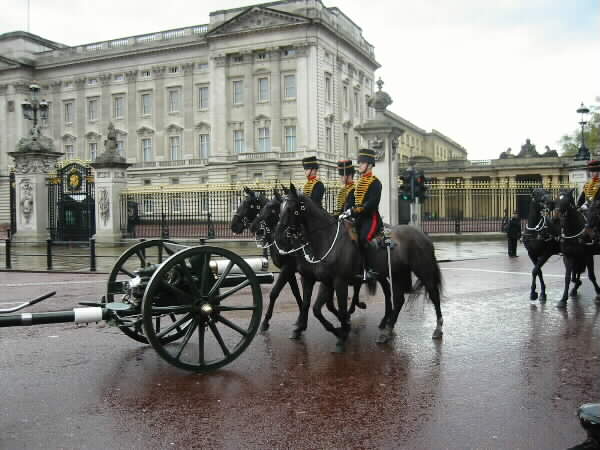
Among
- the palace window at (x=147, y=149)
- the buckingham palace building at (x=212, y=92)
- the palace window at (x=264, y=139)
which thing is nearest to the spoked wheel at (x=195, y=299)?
the buckingham palace building at (x=212, y=92)

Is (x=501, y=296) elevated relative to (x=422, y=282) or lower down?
lower down

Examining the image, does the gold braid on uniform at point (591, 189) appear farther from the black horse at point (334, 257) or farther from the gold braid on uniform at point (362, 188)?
the gold braid on uniform at point (362, 188)

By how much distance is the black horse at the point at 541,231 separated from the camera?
10.1m

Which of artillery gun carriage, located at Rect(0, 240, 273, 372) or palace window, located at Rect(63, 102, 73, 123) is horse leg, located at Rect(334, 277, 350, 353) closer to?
artillery gun carriage, located at Rect(0, 240, 273, 372)

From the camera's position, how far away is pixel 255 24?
188 ft

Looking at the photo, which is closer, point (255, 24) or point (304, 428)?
point (304, 428)

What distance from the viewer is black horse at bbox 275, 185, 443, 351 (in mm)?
6797

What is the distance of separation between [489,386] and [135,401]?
3.04 metres

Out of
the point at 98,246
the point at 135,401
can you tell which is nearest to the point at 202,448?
the point at 135,401

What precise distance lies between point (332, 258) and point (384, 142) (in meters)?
14.9

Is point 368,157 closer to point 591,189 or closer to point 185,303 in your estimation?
point 185,303

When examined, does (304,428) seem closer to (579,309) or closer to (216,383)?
(216,383)

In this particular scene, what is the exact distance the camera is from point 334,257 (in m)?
6.89

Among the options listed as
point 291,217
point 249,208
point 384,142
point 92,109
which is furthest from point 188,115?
point 291,217
